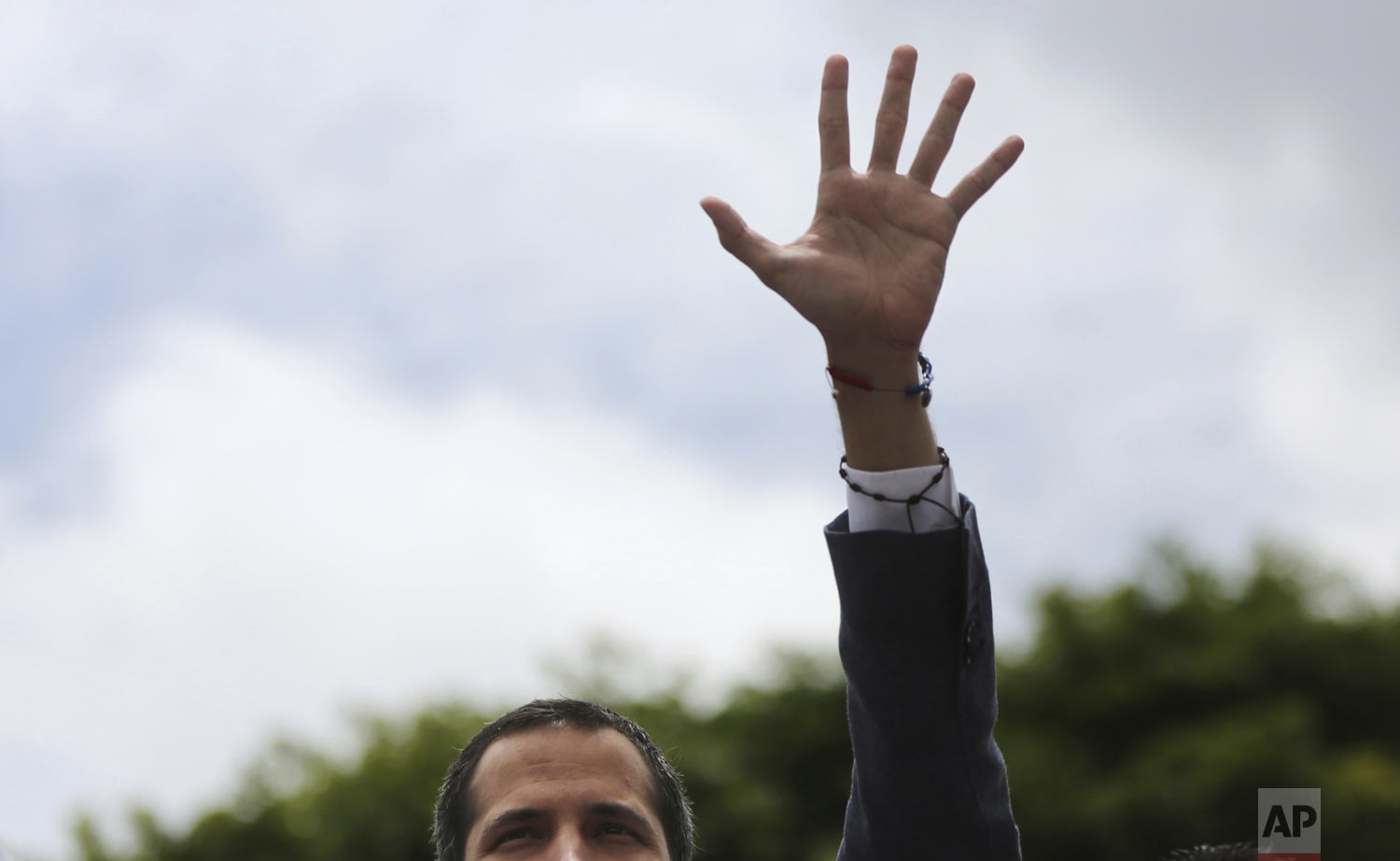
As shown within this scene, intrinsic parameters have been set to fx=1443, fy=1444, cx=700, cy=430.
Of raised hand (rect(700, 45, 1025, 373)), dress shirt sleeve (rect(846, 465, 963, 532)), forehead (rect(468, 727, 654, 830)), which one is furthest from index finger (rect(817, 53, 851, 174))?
forehead (rect(468, 727, 654, 830))

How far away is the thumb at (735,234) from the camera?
119 inches

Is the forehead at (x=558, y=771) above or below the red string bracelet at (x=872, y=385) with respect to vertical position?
below

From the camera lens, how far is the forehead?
11.3 ft

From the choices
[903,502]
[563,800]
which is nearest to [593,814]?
[563,800]

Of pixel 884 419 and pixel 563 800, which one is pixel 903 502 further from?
pixel 563 800

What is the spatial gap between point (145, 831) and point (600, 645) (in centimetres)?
530

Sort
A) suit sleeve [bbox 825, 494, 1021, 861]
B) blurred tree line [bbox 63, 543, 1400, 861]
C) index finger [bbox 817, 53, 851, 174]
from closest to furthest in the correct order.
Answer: suit sleeve [bbox 825, 494, 1021, 861] → index finger [bbox 817, 53, 851, 174] → blurred tree line [bbox 63, 543, 1400, 861]

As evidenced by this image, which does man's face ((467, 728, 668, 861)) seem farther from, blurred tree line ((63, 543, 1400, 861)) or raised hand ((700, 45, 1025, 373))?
blurred tree line ((63, 543, 1400, 861))

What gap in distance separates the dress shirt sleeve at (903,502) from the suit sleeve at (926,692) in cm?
4

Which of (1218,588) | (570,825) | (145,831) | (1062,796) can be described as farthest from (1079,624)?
(570,825)

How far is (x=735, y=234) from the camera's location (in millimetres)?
3055

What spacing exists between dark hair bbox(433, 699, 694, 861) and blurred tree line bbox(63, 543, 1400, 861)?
939cm

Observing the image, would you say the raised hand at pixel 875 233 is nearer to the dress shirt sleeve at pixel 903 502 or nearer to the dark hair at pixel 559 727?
the dress shirt sleeve at pixel 903 502

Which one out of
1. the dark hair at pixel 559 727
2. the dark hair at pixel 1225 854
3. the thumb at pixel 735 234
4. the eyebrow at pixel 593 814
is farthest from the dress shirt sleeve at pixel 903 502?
the dark hair at pixel 1225 854
